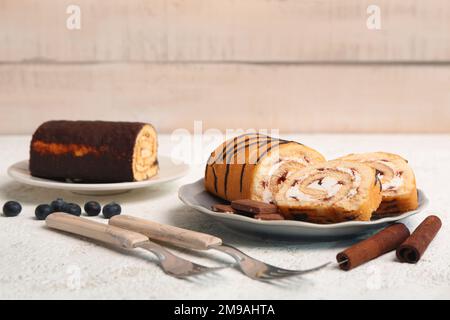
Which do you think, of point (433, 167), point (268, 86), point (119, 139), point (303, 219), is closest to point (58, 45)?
point (268, 86)

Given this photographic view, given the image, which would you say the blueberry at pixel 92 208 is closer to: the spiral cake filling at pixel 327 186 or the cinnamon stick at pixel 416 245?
A: the spiral cake filling at pixel 327 186

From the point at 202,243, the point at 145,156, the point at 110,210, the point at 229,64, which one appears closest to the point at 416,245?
the point at 202,243

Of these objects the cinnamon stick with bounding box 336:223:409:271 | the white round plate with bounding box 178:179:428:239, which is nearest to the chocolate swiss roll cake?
the white round plate with bounding box 178:179:428:239

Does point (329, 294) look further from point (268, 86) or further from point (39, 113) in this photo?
point (39, 113)

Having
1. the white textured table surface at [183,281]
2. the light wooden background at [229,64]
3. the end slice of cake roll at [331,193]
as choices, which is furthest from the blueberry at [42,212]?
the light wooden background at [229,64]

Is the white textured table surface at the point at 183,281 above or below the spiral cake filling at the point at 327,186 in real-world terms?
below

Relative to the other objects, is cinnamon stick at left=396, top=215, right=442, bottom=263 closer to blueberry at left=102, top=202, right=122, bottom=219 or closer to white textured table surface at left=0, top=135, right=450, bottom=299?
white textured table surface at left=0, top=135, right=450, bottom=299

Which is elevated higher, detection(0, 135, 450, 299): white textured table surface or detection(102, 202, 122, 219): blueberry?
detection(102, 202, 122, 219): blueberry

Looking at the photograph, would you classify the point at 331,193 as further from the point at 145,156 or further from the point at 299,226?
the point at 145,156
